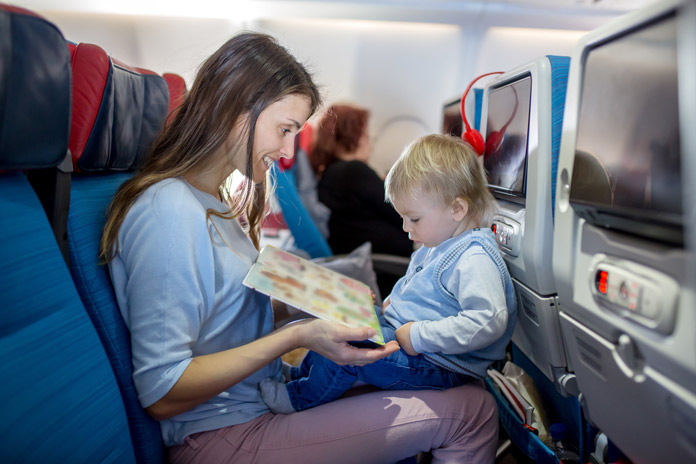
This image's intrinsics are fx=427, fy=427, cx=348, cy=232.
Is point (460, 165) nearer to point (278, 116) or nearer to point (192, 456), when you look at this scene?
point (278, 116)

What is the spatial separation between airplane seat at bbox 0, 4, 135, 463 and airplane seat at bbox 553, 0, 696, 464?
2.97ft

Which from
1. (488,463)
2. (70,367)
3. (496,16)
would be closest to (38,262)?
(70,367)

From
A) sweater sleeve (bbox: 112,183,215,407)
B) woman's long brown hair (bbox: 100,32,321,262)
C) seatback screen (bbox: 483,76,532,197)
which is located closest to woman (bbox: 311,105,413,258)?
seatback screen (bbox: 483,76,532,197)

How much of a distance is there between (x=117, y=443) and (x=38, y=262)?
0.37 m


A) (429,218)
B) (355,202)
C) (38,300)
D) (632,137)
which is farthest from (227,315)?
(355,202)

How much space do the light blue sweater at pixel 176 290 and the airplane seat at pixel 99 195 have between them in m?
0.03

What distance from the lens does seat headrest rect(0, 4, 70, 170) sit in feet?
2.06

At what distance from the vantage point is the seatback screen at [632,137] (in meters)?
0.57

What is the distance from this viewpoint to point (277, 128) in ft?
3.35

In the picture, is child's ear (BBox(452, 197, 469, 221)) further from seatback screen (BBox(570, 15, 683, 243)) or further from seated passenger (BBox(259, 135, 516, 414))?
seatback screen (BBox(570, 15, 683, 243))

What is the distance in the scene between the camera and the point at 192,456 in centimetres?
96

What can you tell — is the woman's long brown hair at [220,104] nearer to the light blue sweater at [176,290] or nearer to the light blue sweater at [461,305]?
the light blue sweater at [176,290]

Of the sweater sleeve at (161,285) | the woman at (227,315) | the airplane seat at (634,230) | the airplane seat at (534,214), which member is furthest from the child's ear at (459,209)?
the sweater sleeve at (161,285)

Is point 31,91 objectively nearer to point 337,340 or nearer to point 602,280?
point 337,340
